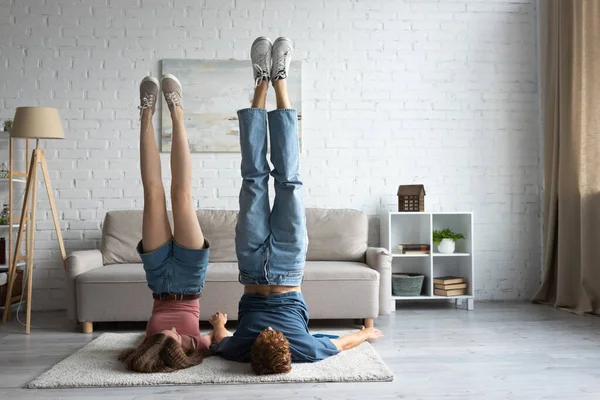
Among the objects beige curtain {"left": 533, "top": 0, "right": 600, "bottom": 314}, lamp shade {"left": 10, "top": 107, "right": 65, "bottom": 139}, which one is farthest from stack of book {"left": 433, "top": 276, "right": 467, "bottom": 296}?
lamp shade {"left": 10, "top": 107, "right": 65, "bottom": 139}

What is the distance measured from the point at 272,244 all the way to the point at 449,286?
2.45 m

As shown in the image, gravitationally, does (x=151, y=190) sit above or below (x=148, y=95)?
below

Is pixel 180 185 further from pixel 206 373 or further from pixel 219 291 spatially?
pixel 219 291

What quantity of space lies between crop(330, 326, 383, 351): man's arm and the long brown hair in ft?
2.67

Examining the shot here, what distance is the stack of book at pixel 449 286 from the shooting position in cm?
→ 505

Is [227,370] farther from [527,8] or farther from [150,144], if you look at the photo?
[527,8]

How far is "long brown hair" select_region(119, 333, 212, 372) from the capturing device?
9.35 feet

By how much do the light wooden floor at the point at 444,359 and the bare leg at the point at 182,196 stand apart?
765 mm

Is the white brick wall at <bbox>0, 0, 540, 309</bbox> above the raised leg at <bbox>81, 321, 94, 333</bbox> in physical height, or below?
above

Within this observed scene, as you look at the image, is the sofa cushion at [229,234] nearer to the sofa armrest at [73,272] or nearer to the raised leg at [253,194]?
the sofa armrest at [73,272]

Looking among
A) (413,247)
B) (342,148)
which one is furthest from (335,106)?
(413,247)

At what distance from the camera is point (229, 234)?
4.89 m

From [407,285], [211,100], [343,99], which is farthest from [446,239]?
[211,100]

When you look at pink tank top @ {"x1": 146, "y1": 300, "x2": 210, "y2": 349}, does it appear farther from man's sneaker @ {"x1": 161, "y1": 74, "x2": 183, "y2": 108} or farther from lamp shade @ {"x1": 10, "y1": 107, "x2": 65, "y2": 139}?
lamp shade @ {"x1": 10, "y1": 107, "x2": 65, "y2": 139}
